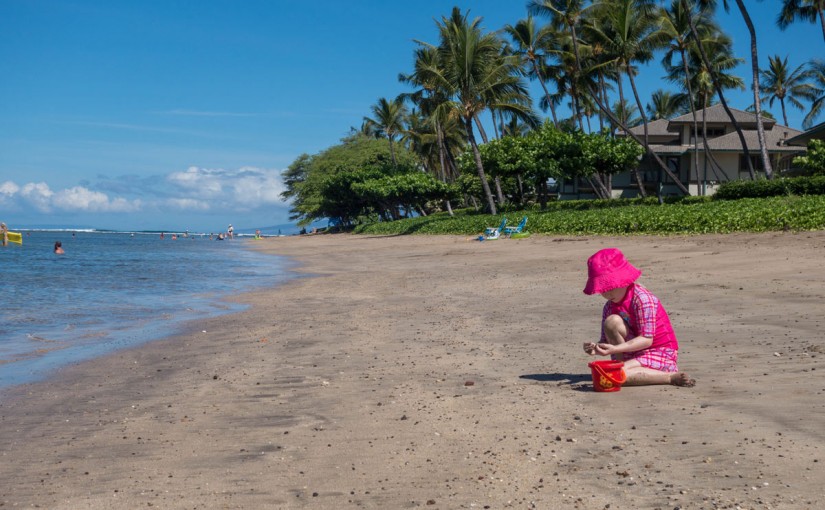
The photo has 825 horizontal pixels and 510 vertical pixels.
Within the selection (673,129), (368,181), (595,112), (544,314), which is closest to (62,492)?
(544,314)

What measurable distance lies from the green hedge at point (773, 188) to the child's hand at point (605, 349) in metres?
25.0

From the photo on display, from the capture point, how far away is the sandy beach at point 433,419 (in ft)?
13.2

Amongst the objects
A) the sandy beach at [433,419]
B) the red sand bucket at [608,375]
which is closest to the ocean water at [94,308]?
the sandy beach at [433,419]

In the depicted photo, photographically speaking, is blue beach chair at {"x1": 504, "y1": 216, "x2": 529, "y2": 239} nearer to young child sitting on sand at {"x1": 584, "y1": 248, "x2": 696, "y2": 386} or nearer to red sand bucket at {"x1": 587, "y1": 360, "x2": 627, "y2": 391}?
young child sitting on sand at {"x1": 584, "y1": 248, "x2": 696, "y2": 386}

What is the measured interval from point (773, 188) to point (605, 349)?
26421 mm

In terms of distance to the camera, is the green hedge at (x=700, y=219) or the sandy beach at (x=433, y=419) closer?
the sandy beach at (x=433, y=419)

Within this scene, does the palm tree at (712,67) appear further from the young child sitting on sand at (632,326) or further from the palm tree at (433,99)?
the young child sitting on sand at (632,326)

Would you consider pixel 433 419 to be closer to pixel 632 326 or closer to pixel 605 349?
pixel 605 349

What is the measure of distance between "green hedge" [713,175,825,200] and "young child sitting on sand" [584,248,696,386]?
24.7 meters

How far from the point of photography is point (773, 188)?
97.0 feet

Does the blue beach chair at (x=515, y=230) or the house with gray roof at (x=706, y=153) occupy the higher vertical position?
the house with gray roof at (x=706, y=153)

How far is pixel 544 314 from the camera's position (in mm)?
10805

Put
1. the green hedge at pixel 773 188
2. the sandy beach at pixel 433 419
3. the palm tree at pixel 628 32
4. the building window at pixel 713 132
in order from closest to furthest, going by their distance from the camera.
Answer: the sandy beach at pixel 433 419
the green hedge at pixel 773 188
the palm tree at pixel 628 32
the building window at pixel 713 132

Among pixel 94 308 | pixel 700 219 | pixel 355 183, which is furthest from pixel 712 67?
pixel 94 308
